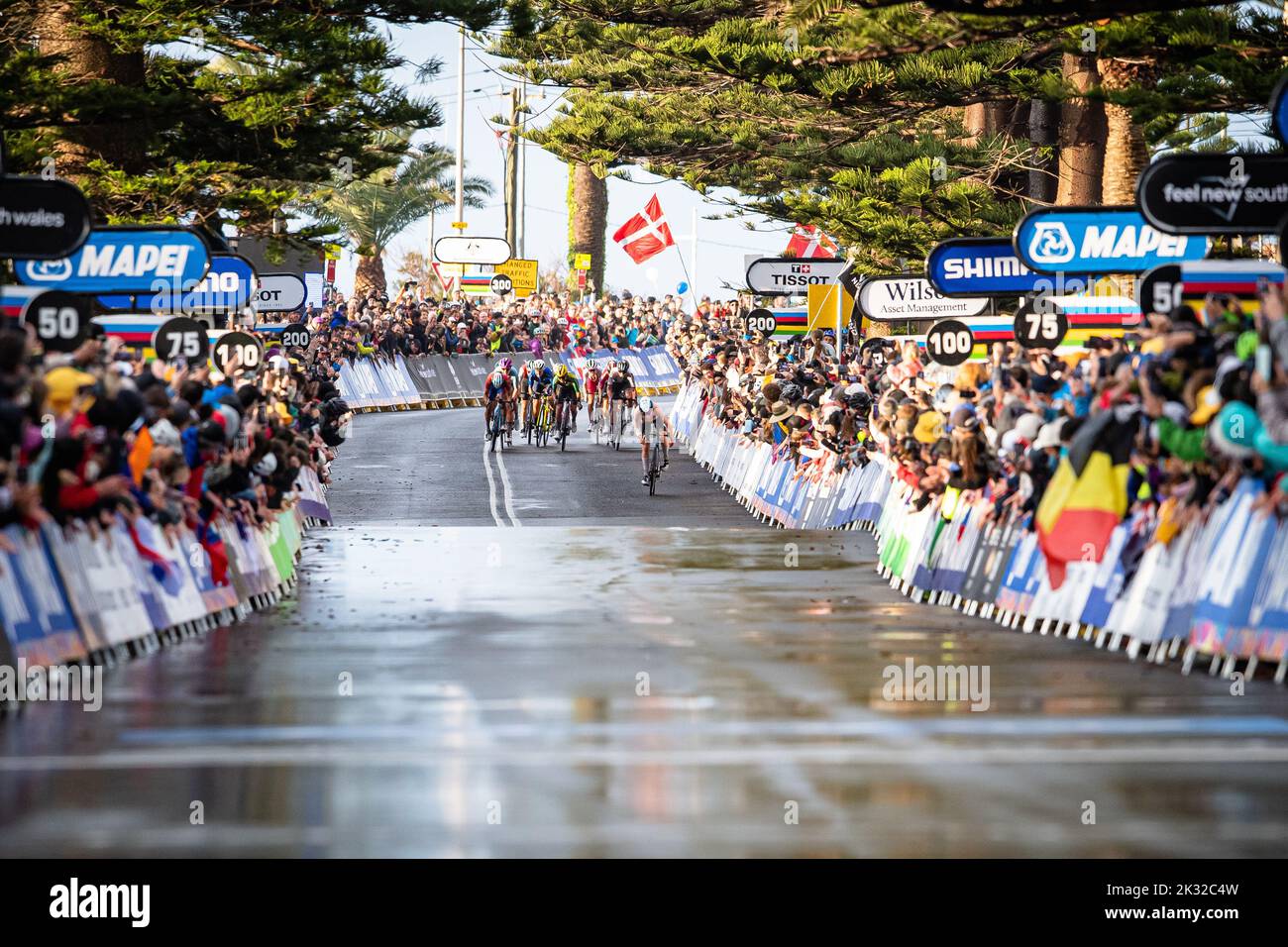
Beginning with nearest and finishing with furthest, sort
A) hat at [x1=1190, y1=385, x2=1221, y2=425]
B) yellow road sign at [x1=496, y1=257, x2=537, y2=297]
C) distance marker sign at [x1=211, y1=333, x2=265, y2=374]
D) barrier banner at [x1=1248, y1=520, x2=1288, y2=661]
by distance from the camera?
barrier banner at [x1=1248, y1=520, x2=1288, y2=661], hat at [x1=1190, y1=385, x2=1221, y2=425], distance marker sign at [x1=211, y1=333, x2=265, y2=374], yellow road sign at [x1=496, y1=257, x2=537, y2=297]

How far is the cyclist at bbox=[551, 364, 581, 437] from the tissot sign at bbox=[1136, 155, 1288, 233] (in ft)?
103

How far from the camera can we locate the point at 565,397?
47.5 metres

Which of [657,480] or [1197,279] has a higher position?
[1197,279]

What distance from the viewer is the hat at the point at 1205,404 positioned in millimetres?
13594

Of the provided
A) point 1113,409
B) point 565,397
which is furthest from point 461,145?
point 1113,409

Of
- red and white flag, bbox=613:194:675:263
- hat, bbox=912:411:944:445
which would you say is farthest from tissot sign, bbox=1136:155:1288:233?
red and white flag, bbox=613:194:675:263

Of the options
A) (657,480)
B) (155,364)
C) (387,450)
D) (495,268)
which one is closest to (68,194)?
(155,364)

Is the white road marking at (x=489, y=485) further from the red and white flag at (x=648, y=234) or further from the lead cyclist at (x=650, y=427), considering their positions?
the red and white flag at (x=648, y=234)

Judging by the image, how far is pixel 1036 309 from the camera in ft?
72.4

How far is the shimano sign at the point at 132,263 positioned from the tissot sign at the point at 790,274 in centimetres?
1495

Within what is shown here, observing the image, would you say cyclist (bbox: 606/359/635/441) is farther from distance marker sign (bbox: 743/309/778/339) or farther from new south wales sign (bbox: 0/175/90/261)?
new south wales sign (bbox: 0/175/90/261)

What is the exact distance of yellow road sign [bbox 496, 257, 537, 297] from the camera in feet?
320
